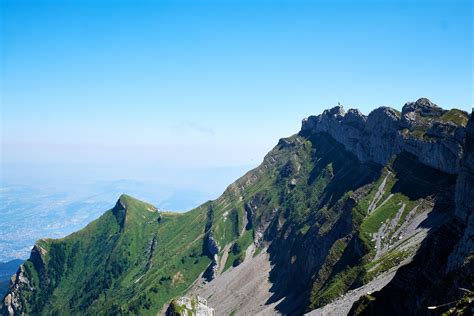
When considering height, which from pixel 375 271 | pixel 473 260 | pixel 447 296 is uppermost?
pixel 473 260

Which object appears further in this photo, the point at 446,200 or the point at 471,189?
the point at 446,200

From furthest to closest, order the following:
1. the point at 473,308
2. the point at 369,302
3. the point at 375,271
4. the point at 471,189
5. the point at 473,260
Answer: the point at 375,271 → the point at 471,189 → the point at 369,302 → the point at 473,260 → the point at 473,308

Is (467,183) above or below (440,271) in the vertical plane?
above

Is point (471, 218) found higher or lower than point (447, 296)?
Result: higher

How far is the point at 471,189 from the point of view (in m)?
132

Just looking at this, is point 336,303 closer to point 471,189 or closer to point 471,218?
point 471,189

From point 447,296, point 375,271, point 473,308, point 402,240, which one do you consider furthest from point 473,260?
point 402,240

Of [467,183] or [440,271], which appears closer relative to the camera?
[440,271]

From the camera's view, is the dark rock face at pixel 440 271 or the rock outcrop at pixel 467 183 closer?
the dark rock face at pixel 440 271

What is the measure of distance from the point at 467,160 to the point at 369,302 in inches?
2066

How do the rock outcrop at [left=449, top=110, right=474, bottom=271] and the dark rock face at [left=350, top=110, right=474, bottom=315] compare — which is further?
the rock outcrop at [left=449, top=110, right=474, bottom=271]

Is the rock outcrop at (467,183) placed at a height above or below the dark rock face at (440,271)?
above

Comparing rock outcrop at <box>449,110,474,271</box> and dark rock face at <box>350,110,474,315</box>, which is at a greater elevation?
rock outcrop at <box>449,110,474,271</box>

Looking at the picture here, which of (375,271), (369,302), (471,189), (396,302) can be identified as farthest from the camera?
(375,271)
